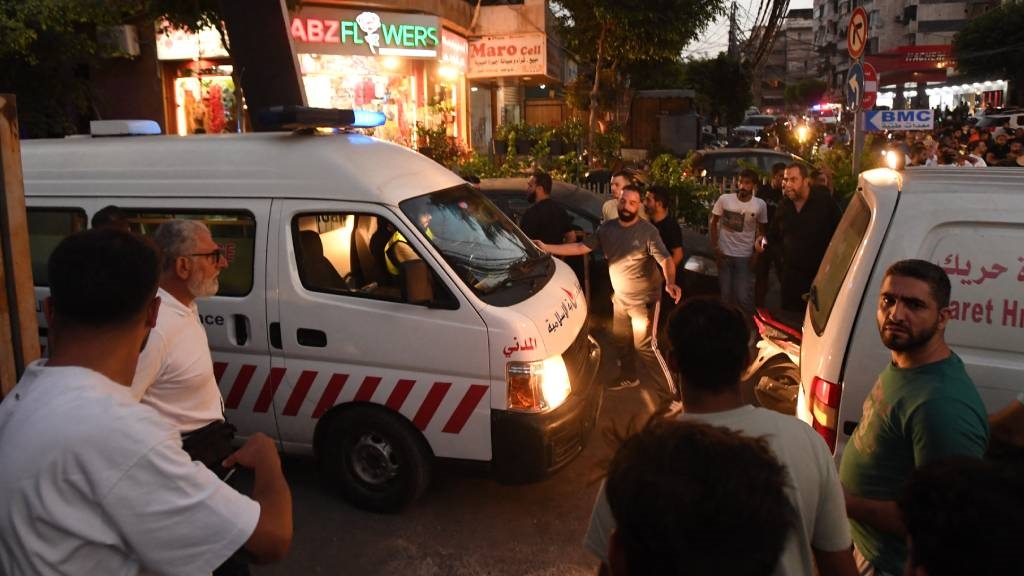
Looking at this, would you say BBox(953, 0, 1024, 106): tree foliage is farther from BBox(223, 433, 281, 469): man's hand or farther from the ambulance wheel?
BBox(223, 433, 281, 469): man's hand

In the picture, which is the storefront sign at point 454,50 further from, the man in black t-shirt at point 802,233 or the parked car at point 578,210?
the man in black t-shirt at point 802,233

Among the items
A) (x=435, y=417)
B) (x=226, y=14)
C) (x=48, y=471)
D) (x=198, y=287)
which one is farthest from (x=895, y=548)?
(x=226, y=14)

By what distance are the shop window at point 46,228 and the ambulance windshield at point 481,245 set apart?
222 centimetres

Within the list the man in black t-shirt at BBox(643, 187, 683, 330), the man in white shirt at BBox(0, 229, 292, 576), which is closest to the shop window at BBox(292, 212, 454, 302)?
the man in white shirt at BBox(0, 229, 292, 576)

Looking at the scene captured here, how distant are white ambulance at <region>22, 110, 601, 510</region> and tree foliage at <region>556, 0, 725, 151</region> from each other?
41.3 ft

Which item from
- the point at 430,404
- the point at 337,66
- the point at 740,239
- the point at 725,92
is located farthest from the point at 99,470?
the point at 725,92

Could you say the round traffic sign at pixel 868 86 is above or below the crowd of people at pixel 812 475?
above

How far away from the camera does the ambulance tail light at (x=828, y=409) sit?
3.35 meters

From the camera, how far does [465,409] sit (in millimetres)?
4566

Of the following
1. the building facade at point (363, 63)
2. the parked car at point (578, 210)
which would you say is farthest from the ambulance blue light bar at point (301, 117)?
the building facade at point (363, 63)

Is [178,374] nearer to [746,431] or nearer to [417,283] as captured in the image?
[417,283]

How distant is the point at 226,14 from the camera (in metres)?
7.91

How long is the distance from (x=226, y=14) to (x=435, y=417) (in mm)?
5280

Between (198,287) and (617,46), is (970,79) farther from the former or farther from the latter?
(198,287)
